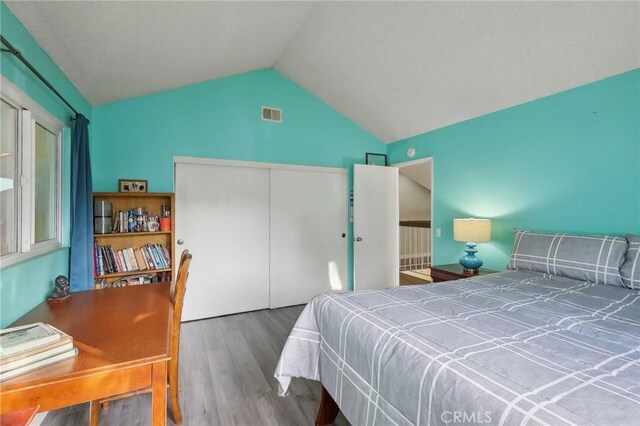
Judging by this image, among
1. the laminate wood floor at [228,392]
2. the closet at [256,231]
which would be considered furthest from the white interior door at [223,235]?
the laminate wood floor at [228,392]

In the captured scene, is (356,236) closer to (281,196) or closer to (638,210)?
(281,196)

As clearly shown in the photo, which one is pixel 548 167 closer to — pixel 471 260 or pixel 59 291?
pixel 471 260

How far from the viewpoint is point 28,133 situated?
160 centimetres

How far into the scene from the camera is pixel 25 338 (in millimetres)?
1063

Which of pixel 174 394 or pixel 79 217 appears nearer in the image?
pixel 174 394

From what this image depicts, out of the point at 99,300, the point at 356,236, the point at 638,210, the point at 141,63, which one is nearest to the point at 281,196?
the point at 356,236

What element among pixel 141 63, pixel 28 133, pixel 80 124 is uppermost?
pixel 141 63

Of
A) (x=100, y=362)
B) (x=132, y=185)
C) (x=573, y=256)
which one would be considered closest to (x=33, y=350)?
(x=100, y=362)

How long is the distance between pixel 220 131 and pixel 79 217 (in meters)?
1.73

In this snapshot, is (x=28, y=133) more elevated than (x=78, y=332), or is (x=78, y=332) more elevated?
(x=28, y=133)

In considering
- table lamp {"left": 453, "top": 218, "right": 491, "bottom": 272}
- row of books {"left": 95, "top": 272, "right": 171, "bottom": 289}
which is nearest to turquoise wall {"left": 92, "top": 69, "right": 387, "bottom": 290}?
row of books {"left": 95, "top": 272, "right": 171, "bottom": 289}

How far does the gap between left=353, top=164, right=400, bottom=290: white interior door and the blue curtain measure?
278 centimetres

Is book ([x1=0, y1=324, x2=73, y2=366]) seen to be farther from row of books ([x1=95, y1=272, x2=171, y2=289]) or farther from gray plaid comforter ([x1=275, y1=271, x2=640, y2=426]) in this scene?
row of books ([x1=95, y1=272, x2=171, y2=289])

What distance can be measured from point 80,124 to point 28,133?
23.8 inches
